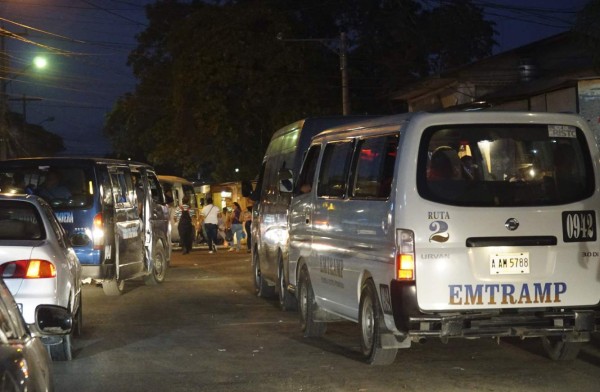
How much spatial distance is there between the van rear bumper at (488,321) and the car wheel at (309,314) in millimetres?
3174

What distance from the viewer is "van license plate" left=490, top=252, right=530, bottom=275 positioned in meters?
8.90

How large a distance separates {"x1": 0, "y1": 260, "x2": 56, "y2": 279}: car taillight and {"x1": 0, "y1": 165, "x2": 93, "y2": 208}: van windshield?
577cm

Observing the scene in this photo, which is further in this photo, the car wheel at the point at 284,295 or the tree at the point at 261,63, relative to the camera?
the tree at the point at 261,63

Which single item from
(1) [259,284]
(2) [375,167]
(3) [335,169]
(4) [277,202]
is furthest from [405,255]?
Result: (1) [259,284]

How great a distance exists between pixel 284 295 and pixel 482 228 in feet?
20.0

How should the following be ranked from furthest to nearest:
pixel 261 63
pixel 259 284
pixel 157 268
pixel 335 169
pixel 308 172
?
pixel 261 63
pixel 157 268
pixel 259 284
pixel 308 172
pixel 335 169

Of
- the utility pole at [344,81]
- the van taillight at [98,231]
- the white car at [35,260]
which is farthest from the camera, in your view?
the utility pole at [344,81]

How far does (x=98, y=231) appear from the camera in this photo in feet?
51.4

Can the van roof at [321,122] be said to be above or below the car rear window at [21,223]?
above

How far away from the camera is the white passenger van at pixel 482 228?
28.8 ft

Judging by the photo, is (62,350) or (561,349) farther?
(62,350)

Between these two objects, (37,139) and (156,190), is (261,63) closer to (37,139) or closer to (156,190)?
(156,190)

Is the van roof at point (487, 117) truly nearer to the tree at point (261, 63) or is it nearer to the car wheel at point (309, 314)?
the car wheel at point (309, 314)

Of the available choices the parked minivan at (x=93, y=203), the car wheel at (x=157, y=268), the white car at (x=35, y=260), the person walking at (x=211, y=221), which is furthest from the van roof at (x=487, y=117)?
the person walking at (x=211, y=221)
